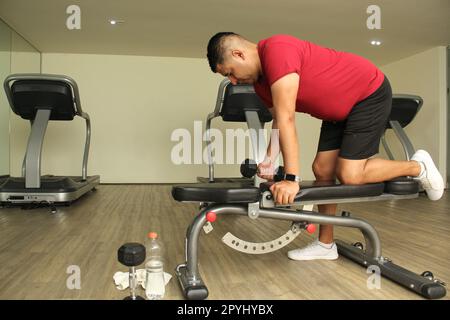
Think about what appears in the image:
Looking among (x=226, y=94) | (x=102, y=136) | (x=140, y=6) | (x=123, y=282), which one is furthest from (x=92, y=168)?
(x=123, y=282)

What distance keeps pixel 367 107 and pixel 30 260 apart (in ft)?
5.09

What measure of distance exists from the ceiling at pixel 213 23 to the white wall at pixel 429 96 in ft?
0.76

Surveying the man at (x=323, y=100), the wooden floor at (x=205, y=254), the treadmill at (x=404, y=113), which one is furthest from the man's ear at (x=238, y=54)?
the treadmill at (x=404, y=113)

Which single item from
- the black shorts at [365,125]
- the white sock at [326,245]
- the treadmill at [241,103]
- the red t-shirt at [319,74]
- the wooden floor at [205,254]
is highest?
the treadmill at [241,103]

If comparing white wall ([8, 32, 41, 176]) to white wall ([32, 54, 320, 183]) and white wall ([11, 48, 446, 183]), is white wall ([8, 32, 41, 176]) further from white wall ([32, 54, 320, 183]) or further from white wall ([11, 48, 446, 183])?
white wall ([32, 54, 320, 183])

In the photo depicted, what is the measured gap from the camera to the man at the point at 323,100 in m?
1.36

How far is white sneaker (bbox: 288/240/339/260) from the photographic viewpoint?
174 centimetres

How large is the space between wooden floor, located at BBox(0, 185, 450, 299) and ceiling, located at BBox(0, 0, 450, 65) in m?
2.02

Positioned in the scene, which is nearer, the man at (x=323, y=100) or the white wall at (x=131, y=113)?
the man at (x=323, y=100)

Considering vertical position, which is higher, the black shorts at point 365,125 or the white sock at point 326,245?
the black shorts at point 365,125

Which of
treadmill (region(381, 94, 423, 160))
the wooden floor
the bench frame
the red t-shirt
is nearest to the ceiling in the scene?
treadmill (region(381, 94, 423, 160))

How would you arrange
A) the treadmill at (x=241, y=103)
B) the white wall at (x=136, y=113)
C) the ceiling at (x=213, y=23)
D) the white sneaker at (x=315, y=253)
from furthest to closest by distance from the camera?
the white wall at (x=136, y=113), the ceiling at (x=213, y=23), the treadmill at (x=241, y=103), the white sneaker at (x=315, y=253)

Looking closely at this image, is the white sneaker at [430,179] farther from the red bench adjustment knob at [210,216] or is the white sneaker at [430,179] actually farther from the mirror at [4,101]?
the mirror at [4,101]
